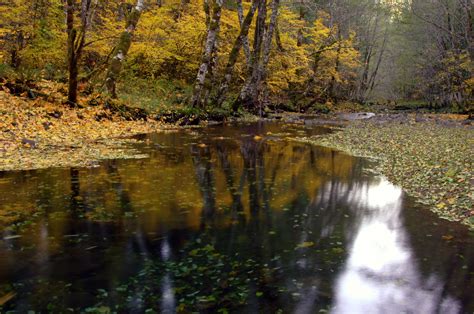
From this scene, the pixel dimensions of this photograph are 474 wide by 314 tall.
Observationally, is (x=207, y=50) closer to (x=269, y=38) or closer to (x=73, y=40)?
(x=269, y=38)

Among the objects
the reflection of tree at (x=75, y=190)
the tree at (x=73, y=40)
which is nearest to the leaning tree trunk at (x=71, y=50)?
the tree at (x=73, y=40)

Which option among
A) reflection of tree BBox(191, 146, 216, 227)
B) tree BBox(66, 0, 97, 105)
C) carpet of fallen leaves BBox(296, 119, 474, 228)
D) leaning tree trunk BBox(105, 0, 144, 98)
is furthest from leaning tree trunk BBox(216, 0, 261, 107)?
reflection of tree BBox(191, 146, 216, 227)

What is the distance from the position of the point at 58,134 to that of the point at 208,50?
31.6ft

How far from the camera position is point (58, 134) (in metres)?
14.3

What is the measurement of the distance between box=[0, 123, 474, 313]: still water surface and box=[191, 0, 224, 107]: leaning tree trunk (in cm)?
1226

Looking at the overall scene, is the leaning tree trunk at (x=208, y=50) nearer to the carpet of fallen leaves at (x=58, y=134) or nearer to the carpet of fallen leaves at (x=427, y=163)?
the carpet of fallen leaves at (x=58, y=134)

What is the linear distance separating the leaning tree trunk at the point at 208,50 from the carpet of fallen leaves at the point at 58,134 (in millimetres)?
3531

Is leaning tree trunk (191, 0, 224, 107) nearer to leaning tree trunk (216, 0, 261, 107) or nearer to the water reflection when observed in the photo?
leaning tree trunk (216, 0, 261, 107)

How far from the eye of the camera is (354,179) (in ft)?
34.3

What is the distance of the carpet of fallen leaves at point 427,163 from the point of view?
8.14 m

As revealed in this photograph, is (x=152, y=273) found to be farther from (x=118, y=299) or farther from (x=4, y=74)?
(x=4, y=74)

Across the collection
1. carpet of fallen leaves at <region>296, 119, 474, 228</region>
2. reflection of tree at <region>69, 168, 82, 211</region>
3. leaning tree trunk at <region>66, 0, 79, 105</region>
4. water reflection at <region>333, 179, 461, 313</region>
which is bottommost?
water reflection at <region>333, 179, 461, 313</region>

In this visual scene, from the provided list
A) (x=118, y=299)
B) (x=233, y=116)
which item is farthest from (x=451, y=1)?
(x=118, y=299)

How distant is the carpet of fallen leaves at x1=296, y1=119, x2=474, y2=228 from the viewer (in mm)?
8141
